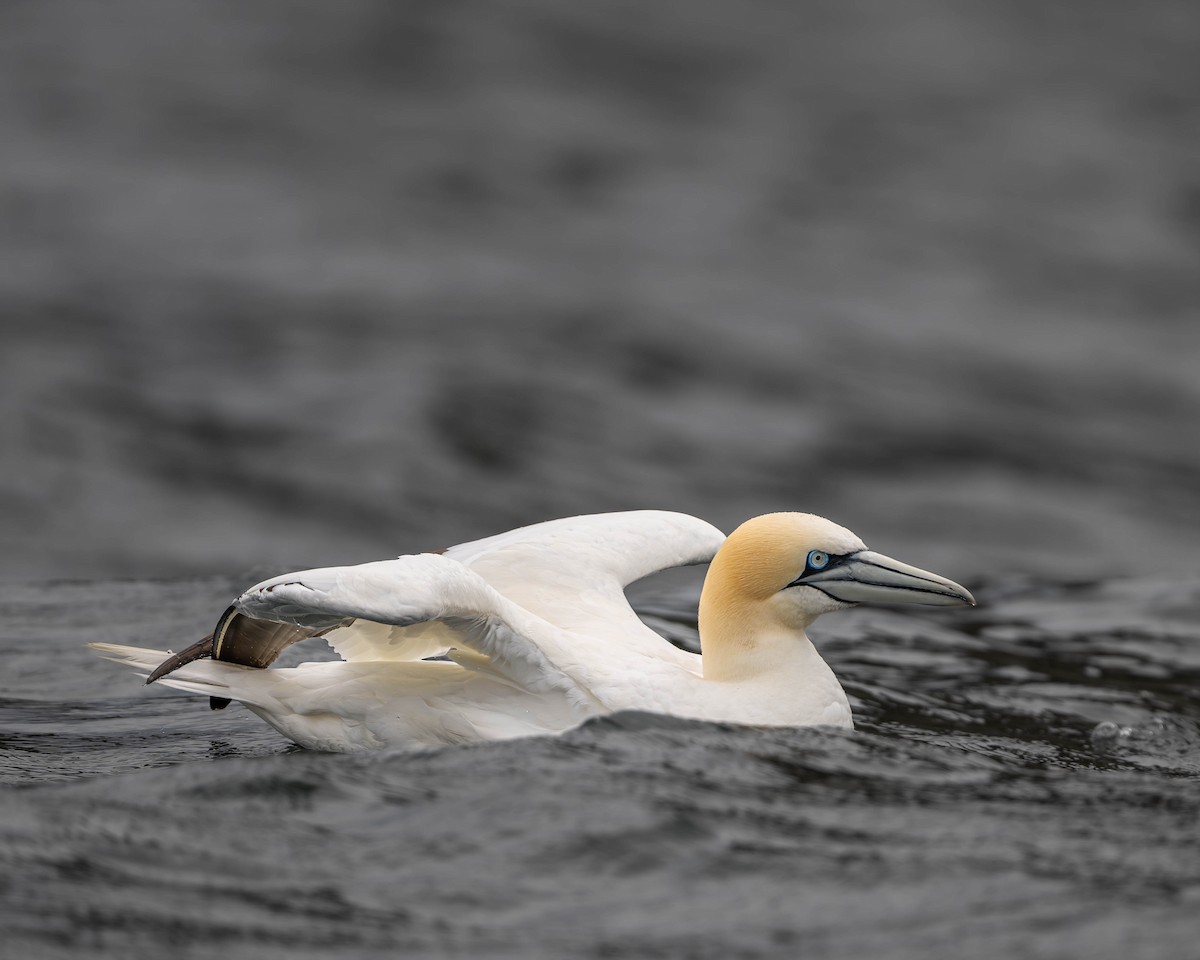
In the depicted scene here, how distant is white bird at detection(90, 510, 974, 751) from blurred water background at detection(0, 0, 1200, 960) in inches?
10.4

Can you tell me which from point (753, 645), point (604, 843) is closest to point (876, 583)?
point (753, 645)

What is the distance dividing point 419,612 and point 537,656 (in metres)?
0.81

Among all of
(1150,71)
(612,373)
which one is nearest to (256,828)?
(612,373)

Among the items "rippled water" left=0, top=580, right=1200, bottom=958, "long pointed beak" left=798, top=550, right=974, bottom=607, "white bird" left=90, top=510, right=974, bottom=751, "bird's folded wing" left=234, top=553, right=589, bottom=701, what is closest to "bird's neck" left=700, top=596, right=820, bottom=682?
"white bird" left=90, top=510, right=974, bottom=751

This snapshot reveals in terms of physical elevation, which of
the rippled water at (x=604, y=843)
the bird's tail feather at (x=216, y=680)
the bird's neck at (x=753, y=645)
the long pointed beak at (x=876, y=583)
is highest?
the long pointed beak at (x=876, y=583)

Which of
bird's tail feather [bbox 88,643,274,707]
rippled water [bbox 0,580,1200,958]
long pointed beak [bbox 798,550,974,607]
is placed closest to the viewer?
rippled water [bbox 0,580,1200,958]

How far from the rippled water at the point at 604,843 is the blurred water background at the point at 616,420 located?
24 millimetres

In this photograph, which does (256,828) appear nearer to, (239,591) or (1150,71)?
(239,591)

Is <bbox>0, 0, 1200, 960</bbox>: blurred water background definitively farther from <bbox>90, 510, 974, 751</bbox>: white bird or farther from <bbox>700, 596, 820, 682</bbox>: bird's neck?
<bbox>700, 596, 820, 682</bbox>: bird's neck

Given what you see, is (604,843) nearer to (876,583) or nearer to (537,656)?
(537,656)

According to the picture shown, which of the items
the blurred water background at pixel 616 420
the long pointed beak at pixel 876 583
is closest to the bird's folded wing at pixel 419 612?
the blurred water background at pixel 616 420

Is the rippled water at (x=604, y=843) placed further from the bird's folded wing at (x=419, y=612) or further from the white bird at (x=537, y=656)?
the bird's folded wing at (x=419, y=612)

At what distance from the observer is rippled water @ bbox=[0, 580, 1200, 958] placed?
5.51 m

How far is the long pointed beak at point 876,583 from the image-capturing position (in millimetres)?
7898
